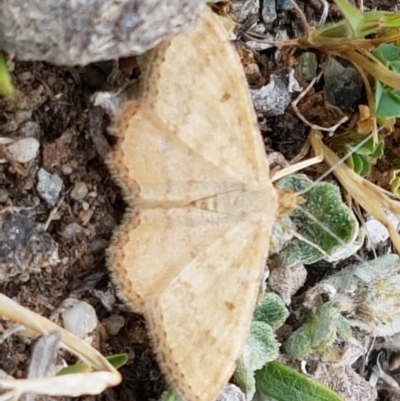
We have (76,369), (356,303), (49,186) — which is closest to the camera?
(76,369)

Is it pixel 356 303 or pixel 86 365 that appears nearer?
pixel 86 365

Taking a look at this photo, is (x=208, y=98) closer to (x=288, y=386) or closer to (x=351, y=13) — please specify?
(x=351, y=13)

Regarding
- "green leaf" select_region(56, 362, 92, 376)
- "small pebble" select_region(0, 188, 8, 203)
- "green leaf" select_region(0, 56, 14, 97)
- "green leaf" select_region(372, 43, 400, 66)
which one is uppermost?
"green leaf" select_region(0, 56, 14, 97)

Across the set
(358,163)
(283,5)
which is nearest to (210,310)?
(358,163)

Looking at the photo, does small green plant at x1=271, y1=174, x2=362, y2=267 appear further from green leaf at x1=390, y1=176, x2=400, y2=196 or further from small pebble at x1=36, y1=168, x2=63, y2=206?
small pebble at x1=36, y1=168, x2=63, y2=206

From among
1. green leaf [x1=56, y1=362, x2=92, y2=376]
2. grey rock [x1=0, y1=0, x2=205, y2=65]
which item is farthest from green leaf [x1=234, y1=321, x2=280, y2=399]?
grey rock [x1=0, y1=0, x2=205, y2=65]

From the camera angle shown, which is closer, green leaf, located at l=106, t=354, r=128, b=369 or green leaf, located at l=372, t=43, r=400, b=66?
green leaf, located at l=106, t=354, r=128, b=369

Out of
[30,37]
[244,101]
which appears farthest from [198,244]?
[30,37]

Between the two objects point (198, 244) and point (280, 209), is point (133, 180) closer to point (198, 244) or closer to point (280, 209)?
point (198, 244)
